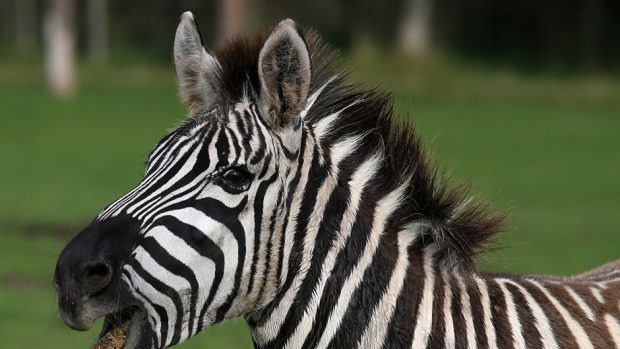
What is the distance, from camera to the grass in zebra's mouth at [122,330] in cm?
363

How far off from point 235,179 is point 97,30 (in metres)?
42.4

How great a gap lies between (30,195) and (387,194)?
620 inches

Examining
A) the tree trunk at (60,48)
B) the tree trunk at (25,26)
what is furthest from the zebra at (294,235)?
the tree trunk at (25,26)

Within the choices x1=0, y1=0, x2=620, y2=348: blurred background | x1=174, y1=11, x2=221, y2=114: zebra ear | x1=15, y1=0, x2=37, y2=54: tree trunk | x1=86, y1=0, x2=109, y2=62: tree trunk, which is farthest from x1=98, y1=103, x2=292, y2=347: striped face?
x1=15, y1=0, x2=37, y2=54: tree trunk

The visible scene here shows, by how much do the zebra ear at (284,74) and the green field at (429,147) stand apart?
0.70 metres

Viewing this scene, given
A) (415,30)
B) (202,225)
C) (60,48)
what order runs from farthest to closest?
1. (415,30)
2. (60,48)
3. (202,225)

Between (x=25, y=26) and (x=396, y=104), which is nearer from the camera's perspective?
(x=396, y=104)

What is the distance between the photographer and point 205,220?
12.0 feet

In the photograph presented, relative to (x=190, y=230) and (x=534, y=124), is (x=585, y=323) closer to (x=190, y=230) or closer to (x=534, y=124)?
(x=190, y=230)

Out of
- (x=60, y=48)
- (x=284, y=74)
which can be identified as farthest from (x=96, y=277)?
(x=60, y=48)

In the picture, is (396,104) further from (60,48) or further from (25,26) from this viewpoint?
(25,26)

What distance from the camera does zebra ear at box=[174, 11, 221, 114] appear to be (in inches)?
160

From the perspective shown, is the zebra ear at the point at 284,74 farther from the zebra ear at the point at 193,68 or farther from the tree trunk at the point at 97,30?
the tree trunk at the point at 97,30

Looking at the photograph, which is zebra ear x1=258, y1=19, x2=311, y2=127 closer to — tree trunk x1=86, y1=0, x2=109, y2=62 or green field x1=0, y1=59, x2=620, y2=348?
green field x1=0, y1=59, x2=620, y2=348
